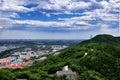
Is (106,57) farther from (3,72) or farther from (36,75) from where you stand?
(3,72)

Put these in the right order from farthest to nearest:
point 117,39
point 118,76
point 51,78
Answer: point 117,39
point 118,76
point 51,78

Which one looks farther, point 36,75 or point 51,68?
point 51,68

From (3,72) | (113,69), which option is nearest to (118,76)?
(113,69)

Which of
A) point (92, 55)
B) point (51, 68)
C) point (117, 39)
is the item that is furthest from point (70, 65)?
point (117, 39)

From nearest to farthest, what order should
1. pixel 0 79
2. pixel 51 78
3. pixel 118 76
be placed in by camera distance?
pixel 0 79 < pixel 51 78 < pixel 118 76

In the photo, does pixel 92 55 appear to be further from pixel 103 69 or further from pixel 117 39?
pixel 117 39

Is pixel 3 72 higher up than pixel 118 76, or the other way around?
pixel 3 72

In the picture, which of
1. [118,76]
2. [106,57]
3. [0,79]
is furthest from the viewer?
[106,57]

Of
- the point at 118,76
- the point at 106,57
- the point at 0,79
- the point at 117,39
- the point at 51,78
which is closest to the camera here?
the point at 0,79

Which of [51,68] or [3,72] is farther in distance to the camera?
[51,68]
